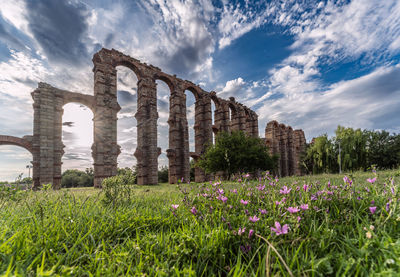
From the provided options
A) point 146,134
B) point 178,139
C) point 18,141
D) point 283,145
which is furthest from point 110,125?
point 283,145

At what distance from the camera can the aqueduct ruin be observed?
15953 millimetres

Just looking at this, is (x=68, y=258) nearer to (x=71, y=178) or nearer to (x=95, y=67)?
(x=95, y=67)

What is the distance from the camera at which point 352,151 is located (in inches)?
1016

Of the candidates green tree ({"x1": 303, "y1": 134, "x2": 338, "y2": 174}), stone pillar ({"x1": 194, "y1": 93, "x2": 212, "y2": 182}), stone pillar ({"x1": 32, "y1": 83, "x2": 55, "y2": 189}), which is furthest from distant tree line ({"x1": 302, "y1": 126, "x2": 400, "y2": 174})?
stone pillar ({"x1": 32, "y1": 83, "x2": 55, "y2": 189})

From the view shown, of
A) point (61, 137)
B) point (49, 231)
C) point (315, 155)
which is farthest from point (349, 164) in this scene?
point (61, 137)

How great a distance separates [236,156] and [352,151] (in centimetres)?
2098

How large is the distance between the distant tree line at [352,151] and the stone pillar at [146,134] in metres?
21.3

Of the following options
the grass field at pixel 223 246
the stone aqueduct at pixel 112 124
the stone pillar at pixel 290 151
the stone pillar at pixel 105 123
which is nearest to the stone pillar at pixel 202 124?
the stone aqueduct at pixel 112 124

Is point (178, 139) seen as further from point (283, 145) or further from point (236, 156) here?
point (283, 145)

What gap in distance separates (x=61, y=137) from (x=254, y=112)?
3045 centimetres

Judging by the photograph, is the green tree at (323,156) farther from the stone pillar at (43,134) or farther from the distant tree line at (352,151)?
the stone pillar at (43,134)

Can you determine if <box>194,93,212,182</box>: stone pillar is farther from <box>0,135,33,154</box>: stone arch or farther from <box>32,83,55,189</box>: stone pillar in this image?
<box>0,135,33,154</box>: stone arch

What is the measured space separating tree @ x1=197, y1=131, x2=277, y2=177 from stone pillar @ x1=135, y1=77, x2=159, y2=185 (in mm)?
5168

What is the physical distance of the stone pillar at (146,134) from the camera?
1850cm
